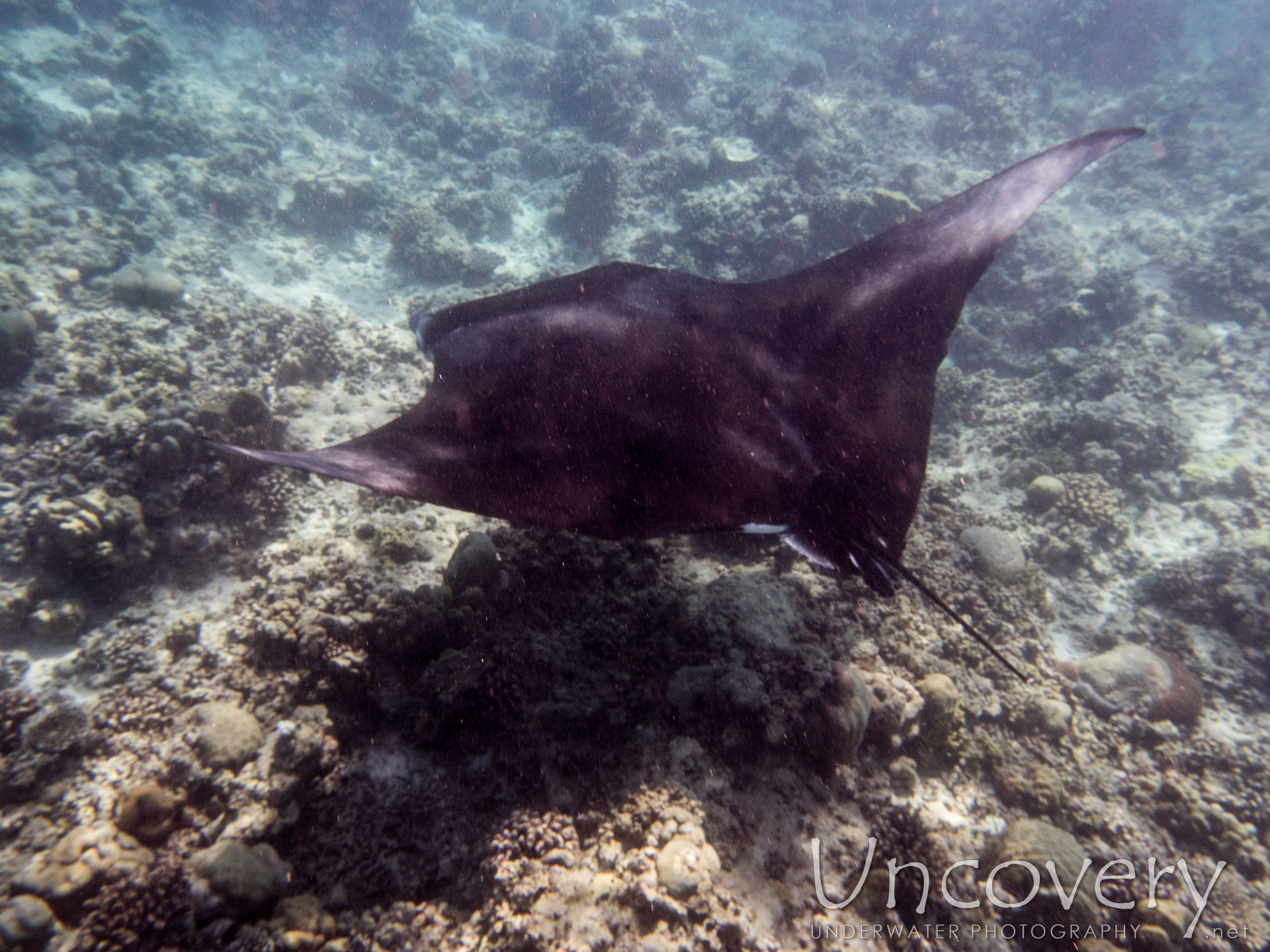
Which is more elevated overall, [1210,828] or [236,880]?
[236,880]

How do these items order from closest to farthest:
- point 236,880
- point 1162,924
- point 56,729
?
1. point 236,880
2. point 56,729
3. point 1162,924

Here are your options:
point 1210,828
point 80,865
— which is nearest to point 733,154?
point 1210,828

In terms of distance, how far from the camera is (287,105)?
17031 mm

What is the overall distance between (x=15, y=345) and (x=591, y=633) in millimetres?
6942

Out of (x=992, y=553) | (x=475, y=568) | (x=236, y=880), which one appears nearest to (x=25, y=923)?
(x=236, y=880)

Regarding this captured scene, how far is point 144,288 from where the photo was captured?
7.88 metres

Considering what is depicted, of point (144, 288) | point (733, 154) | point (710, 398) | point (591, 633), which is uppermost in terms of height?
point (733, 154)

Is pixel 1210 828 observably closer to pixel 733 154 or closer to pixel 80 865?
pixel 80 865

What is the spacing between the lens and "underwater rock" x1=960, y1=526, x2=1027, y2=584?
5.31m

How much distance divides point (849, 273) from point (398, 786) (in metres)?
4.20

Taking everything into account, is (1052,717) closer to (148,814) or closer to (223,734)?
(223,734)

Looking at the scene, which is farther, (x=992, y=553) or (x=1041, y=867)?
(x=992, y=553)

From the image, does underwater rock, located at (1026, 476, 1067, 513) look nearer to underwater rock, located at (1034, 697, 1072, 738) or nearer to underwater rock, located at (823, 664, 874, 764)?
underwater rock, located at (1034, 697, 1072, 738)

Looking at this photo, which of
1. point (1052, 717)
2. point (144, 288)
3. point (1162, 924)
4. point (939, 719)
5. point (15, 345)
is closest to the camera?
point (1162, 924)
